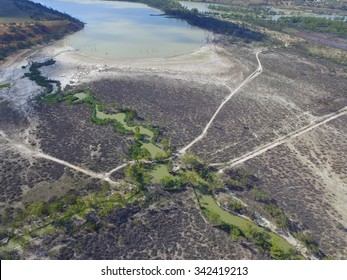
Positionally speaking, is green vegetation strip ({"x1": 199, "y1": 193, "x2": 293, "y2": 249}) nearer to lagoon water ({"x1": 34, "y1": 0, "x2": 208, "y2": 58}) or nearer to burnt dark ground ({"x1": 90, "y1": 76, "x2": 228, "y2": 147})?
burnt dark ground ({"x1": 90, "y1": 76, "x2": 228, "y2": 147})

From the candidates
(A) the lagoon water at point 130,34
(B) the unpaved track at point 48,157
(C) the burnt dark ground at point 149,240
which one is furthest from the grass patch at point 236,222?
(A) the lagoon water at point 130,34

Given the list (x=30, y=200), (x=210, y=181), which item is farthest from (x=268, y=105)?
(x=30, y=200)

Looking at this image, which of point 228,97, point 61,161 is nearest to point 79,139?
point 61,161

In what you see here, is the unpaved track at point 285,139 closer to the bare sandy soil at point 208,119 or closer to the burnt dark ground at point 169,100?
the bare sandy soil at point 208,119

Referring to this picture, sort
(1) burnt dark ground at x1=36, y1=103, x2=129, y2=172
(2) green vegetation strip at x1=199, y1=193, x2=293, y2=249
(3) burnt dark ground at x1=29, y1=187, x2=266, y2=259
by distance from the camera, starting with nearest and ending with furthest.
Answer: (3) burnt dark ground at x1=29, y1=187, x2=266, y2=259 < (2) green vegetation strip at x1=199, y1=193, x2=293, y2=249 < (1) burnt dark ground at x1=36, y1=103, x2=129, y2=172

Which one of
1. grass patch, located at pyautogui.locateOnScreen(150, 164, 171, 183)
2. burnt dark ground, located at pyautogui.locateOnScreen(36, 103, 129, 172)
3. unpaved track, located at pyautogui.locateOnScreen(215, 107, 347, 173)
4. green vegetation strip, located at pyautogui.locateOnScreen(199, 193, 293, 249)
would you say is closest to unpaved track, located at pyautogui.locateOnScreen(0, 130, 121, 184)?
burnt dark ground, located at pyautogui.locateOnScreen(36, 103, 129, 172)

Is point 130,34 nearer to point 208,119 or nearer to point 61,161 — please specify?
point 208,119

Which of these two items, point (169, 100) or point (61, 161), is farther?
point (169, 100)

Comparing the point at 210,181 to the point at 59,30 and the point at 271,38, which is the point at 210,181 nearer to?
the point at 271,38
